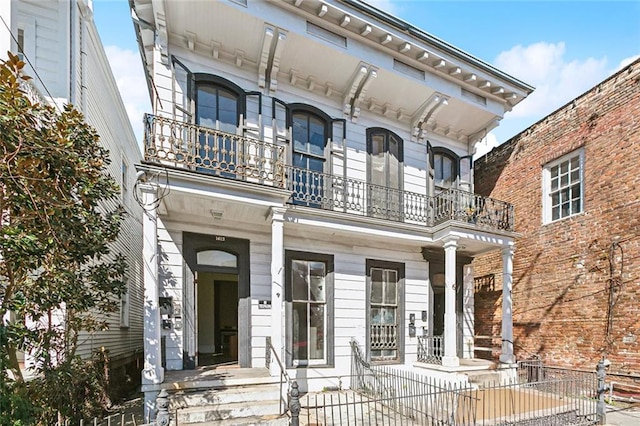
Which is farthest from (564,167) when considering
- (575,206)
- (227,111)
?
(227,111)

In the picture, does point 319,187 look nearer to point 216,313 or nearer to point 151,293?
point 151,293

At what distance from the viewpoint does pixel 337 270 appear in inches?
357

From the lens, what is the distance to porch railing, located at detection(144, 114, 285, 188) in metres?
6.31

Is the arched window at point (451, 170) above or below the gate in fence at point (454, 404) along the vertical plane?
above

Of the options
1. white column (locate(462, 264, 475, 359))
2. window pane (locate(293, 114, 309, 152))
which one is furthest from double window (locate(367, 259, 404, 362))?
window pane (locate(293, 114, 309, 152))

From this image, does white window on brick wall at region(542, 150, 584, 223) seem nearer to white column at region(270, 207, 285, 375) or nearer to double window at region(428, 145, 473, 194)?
double window at region(428, 145, 473, 194)

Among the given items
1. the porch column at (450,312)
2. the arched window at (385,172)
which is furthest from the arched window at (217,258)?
the porch column at (450,312)

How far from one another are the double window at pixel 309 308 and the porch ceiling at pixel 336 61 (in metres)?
4.15

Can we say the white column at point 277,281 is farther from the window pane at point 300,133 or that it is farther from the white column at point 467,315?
the white column at point 467,315

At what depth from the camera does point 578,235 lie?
9617 millimetres

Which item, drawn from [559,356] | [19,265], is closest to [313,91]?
[19,265]

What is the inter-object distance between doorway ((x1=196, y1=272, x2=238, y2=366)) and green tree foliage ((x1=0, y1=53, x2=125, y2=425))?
509 cm

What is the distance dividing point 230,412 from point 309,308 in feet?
10.7

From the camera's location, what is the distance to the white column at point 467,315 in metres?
10.7
